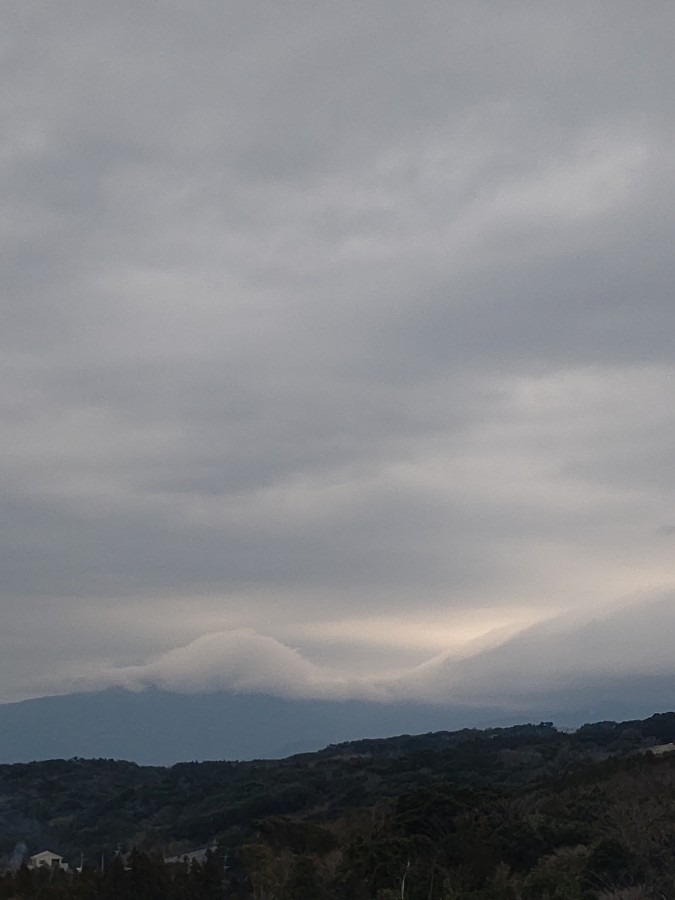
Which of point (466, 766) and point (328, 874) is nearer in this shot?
point (328, 874)

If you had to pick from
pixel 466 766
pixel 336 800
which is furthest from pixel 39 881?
pixel 466 766

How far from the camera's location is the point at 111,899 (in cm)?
2894

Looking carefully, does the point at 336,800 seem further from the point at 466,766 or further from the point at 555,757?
the point at 555,757

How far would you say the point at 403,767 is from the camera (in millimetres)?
72750

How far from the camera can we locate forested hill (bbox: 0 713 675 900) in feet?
86.1

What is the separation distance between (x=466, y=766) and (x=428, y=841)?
4231cm

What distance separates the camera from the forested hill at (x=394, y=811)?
26250 mm

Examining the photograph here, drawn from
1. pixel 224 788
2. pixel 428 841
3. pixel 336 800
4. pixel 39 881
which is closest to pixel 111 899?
pixel 39 881

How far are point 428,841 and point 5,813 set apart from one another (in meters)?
62.9

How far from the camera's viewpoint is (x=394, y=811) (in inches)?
1347

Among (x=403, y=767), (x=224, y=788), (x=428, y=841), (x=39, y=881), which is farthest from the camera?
(x=224, y=788)

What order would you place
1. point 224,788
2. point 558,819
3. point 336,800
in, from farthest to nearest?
point 224,788, point 336,800, point 558,819

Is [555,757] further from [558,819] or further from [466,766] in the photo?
[558,819]

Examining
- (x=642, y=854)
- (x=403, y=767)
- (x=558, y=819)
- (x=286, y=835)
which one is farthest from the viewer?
(x=403, y=767)
